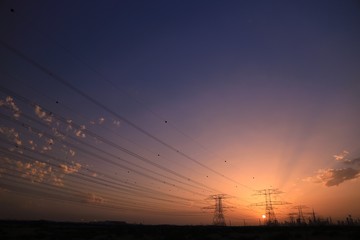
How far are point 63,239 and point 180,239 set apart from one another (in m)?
20.5

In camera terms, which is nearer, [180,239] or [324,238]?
[324,238]

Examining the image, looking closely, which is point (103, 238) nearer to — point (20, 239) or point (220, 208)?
point (20, 239)

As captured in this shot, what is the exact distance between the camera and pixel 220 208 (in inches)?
4227

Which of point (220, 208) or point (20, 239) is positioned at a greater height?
point (220, 208)

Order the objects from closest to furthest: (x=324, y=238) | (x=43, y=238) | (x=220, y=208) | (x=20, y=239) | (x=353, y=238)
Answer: (x=353, y=238) → (x=324, y=238) → (x=20, y=239) → (x=43, y=238) → (x=220, y=208)

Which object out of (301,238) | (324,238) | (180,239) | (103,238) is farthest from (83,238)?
(324,238)

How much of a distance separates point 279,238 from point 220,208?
2453 inches

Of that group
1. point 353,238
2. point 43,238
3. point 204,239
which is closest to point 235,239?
point 204,239

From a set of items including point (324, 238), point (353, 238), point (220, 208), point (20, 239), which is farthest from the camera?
point (220, 208)

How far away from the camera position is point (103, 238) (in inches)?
2124

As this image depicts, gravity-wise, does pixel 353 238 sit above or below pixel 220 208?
below

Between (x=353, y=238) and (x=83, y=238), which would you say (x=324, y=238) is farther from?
(x=83, y=238)

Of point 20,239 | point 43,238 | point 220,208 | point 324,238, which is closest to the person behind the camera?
point 324,238

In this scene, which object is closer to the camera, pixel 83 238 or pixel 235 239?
pixel 235 239
